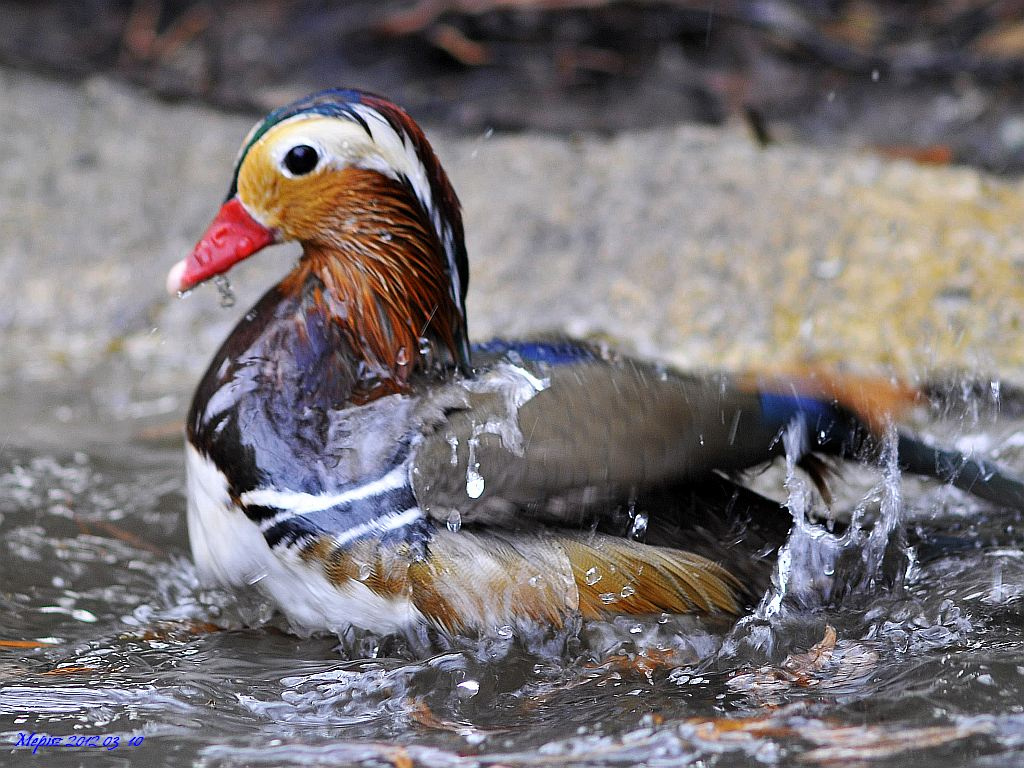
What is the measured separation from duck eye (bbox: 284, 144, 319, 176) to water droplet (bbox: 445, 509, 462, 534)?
68cm

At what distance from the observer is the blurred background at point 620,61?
4742 millimetres

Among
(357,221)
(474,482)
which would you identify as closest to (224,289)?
(357,221)

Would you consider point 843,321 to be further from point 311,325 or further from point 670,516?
point 311,325

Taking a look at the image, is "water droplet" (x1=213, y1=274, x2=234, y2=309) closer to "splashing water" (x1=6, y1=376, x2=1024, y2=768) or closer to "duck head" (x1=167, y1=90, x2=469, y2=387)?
"duck head" (x1=167, y1=90, x2=469, y2=387)

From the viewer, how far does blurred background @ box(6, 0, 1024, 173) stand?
4742 millimetres

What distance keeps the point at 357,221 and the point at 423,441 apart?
1.57 ft

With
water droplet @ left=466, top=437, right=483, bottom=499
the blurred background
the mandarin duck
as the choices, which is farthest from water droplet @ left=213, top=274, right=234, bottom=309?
the blurred background

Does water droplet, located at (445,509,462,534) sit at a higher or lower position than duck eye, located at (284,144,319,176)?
lower

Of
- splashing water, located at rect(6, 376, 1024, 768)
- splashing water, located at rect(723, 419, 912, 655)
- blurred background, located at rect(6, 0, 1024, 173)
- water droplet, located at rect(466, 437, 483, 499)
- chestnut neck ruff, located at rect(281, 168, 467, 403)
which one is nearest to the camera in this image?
splashing water, located at rect(6, 376, 1024, 768)

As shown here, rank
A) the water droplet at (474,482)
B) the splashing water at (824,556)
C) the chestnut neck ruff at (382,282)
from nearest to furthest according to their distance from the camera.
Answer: the water droplet at (474,482), the splashing water at (824,556), the chestnut neck ruff at (382,282)

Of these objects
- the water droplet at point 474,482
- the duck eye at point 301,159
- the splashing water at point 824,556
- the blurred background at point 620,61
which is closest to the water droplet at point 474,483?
the water droplet at point 474,482

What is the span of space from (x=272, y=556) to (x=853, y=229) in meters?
2.30

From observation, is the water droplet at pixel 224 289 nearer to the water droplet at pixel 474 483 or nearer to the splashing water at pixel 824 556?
the water droplet at pixel 474 483

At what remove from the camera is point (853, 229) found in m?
3.83
